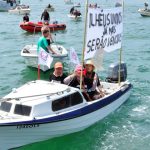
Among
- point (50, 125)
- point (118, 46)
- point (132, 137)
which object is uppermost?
point (118, 46)

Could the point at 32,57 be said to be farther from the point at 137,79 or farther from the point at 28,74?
the point at 137,79

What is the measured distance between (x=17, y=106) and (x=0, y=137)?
0.87 m

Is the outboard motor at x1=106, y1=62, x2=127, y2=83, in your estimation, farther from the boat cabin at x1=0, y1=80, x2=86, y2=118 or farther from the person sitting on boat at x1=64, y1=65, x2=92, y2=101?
the boat cabin at x1=0, y1=80, x2=86, y2=118

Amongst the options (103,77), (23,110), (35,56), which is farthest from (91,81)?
(35,56)

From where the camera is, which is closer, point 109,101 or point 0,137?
point 0,137

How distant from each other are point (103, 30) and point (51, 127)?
3.20 m

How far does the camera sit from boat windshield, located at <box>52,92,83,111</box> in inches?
424

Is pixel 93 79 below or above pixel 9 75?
above

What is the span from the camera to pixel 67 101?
36.3ft

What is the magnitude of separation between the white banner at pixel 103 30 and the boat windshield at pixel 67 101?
1115 millimetres

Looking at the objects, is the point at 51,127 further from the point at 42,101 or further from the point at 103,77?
the point at 103,77

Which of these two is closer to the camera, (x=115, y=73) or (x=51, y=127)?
(x=51, y=127)

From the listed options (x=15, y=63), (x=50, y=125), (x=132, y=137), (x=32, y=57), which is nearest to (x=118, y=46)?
(x=132, y=137)

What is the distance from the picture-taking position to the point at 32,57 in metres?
18.8
